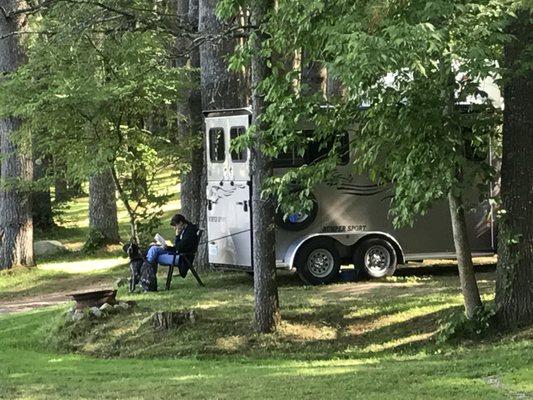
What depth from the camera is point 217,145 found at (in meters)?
15.3

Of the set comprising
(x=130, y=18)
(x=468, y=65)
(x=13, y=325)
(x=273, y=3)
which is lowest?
(x=13, y=325)

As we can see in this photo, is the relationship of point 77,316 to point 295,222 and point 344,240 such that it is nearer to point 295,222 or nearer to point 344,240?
point 295,222

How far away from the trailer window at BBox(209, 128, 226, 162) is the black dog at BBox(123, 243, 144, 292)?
207 cm

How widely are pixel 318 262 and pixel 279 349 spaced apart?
178 inches

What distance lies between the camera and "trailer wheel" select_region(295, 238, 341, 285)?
48.8 feet

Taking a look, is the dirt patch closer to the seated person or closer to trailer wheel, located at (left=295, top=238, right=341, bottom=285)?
the seated person

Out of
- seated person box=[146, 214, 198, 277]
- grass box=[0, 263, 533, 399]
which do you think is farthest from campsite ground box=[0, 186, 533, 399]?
seated person box=[146, 214, 198, 277]

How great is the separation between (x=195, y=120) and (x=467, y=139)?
889 centimetres

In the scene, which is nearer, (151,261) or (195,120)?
(151,261)

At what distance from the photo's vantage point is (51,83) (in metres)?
15.1

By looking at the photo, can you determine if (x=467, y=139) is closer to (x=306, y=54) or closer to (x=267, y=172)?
(x=306, y=54)

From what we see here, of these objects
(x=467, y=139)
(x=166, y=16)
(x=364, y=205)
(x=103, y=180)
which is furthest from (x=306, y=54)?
(x=103, y=180)

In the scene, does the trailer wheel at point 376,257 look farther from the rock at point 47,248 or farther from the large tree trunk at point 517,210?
the rock at point 47,248

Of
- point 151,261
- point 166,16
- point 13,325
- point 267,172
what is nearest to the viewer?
point 267,172
